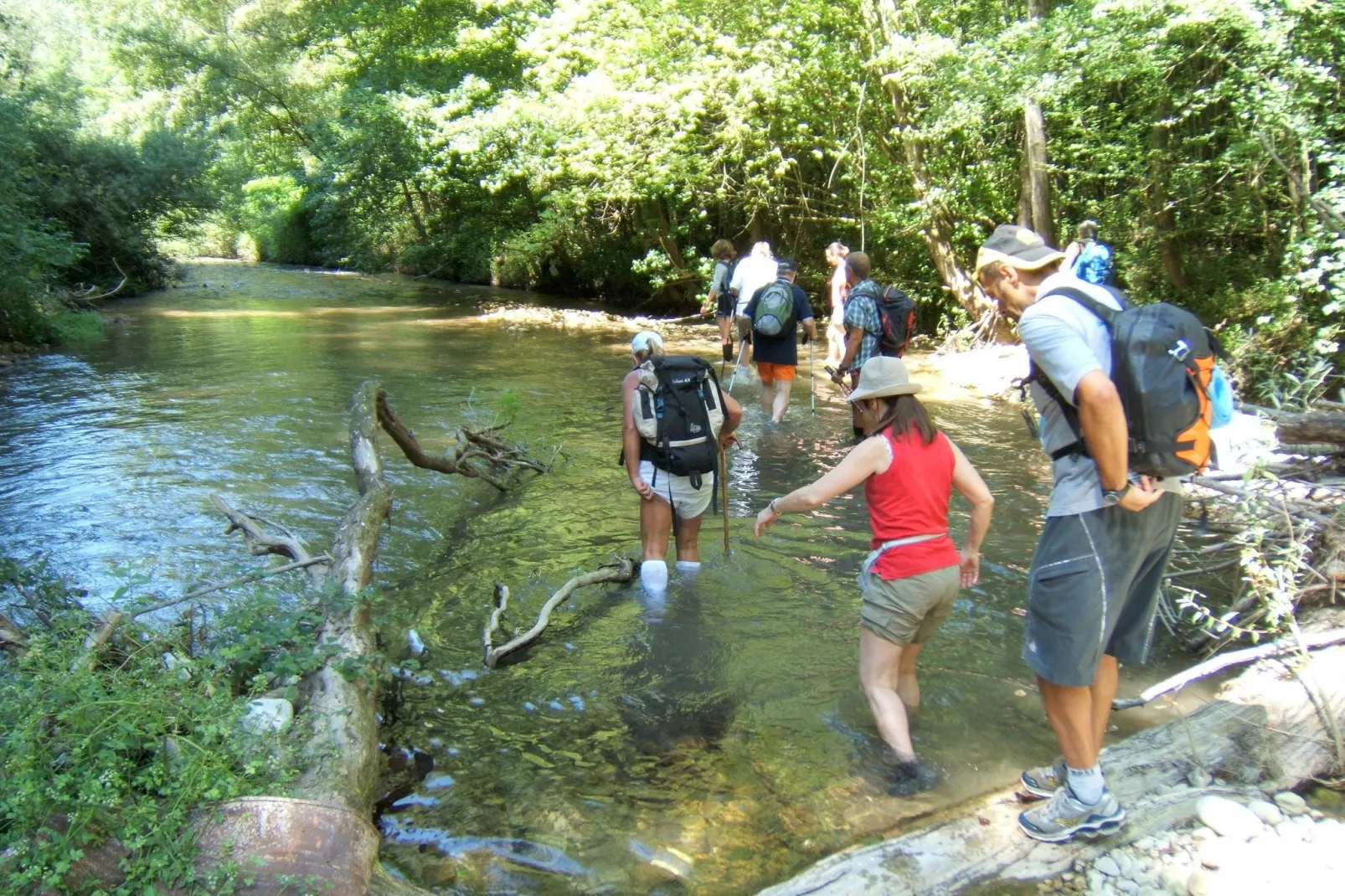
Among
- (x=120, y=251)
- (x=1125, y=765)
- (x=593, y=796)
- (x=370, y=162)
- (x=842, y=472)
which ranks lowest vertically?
(x=593, y=796)

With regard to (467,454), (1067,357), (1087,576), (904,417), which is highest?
(1067,357)

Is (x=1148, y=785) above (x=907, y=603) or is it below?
below

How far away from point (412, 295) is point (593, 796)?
90.5ft

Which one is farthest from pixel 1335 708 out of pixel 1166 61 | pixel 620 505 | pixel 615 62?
pixel 615 62

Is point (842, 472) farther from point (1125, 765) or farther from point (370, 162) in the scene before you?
point (370, 162)

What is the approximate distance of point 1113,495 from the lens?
3336 millimetres

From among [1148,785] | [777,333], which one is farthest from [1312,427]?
[777,333]

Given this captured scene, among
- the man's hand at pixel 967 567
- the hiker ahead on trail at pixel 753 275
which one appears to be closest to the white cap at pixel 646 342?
the man's hand at pixel 967 567

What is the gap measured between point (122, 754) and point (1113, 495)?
3366 mm

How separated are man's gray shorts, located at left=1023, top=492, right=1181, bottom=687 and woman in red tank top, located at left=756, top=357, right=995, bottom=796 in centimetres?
73

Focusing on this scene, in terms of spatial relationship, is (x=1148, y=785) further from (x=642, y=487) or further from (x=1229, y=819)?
(x=642, y=487)

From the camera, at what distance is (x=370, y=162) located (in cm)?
3175

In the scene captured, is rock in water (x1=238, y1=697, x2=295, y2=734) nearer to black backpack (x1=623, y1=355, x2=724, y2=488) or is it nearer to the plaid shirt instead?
black backpack (x1=623, y1=355, x2=724, y2=488)

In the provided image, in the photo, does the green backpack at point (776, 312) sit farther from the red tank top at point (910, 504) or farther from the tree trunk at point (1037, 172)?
the red tank top at point (910, 504)
